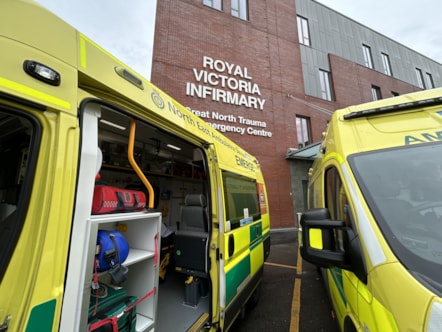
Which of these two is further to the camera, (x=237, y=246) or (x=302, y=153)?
(x=302, y=153)

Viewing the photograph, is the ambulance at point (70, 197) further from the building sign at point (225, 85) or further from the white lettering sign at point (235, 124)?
the building sign at point (225, 85)

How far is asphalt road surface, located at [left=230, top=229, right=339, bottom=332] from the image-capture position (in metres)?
2.96

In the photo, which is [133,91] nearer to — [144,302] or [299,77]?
[144,302]

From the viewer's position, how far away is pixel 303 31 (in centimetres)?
1358

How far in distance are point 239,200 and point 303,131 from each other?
419 inches

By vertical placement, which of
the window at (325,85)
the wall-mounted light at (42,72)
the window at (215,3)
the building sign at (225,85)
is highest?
the window at (215,3)

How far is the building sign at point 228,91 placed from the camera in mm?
9648

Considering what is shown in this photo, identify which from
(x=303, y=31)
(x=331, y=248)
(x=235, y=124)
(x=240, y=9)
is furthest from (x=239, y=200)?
(x=303, y=31)

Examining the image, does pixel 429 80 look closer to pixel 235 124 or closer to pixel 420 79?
pixel 420 79

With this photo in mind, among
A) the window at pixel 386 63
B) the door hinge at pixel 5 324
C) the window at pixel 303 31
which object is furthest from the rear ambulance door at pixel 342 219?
the window at pixel 386 63

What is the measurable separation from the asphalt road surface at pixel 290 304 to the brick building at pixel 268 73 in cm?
493

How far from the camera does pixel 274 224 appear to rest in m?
9.97

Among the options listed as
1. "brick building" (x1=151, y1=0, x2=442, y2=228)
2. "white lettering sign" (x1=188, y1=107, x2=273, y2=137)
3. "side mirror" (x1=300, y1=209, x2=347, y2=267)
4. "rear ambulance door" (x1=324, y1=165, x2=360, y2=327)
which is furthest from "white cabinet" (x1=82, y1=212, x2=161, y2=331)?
"brick building" (x1=151, y1=0, x2=442, y2=228)

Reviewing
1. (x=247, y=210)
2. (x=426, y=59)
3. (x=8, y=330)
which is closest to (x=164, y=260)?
(x=247, y=210)
